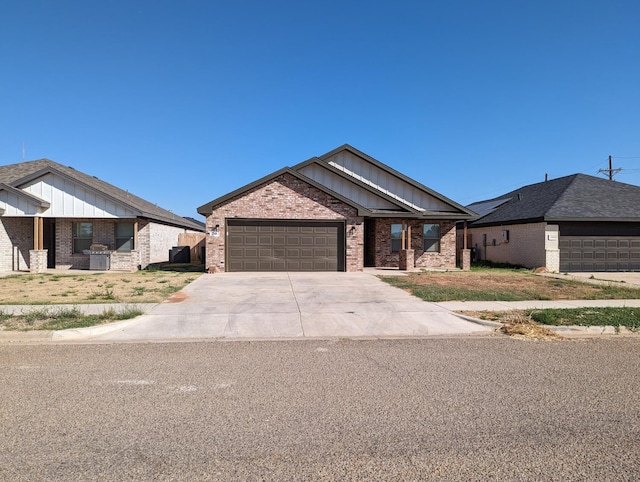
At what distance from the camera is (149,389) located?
477cm

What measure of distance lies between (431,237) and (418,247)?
1.05m

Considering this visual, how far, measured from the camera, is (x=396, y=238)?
22.4m

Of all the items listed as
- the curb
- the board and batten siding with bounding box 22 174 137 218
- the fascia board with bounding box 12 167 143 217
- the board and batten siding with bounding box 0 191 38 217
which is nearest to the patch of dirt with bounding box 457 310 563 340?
the curb

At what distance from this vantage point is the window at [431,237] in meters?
23.0

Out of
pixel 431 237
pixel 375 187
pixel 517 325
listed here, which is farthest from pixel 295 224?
pixel 517 325

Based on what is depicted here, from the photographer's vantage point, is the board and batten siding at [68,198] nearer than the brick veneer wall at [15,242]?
Yes

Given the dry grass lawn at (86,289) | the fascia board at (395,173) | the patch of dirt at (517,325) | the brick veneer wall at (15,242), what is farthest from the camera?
the fascia board at (395,173)

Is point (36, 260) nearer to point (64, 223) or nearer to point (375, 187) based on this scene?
point (64, 223)

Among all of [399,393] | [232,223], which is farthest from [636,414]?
[232,223]

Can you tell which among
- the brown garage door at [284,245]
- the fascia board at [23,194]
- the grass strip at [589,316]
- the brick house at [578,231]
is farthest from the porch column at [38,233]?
the brick house at [578,231]

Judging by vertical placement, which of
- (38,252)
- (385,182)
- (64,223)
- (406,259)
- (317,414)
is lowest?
(317,414)

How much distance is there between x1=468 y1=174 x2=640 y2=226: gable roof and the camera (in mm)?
20875

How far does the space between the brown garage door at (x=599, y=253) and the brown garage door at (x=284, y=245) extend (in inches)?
469

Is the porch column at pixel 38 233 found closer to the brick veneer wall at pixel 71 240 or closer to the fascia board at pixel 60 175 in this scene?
the brick veneer wall at pixel 71 240
